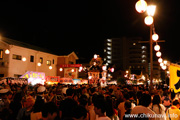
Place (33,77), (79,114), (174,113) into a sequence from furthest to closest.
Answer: (33,77) < (174,113) < (79,114)

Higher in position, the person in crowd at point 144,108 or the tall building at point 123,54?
the tall building at point 123,54

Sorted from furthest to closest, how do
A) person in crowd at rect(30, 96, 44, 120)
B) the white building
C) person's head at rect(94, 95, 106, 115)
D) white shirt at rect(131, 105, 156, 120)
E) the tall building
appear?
Answer: the tall building → the white building → person in crowd at rect(30, 96, 44, 120) → white shirt at rect(131, 105, 156, 120) → person's head at rect(94, 95, 106, 115)

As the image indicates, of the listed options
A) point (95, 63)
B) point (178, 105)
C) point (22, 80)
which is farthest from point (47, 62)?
point (178, 105)

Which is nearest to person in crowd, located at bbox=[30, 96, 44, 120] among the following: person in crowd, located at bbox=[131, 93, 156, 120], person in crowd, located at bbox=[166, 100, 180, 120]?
person in crowd, located at bbox=[131, 93, 156, 120]

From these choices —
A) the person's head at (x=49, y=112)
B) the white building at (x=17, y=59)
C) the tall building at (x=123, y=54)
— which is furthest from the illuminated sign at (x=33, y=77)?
the tall building at (x=123, y=54)

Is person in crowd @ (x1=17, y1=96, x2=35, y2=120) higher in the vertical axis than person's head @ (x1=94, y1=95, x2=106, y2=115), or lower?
lower

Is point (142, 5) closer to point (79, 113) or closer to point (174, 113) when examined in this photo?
point (174, 113)

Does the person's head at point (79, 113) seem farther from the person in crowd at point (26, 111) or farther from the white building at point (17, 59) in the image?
the white building at point (17, 59)

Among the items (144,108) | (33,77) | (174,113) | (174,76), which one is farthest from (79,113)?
(33,77)

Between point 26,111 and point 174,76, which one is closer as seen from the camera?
point 26,111

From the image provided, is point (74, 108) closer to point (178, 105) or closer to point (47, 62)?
point (178, 105)

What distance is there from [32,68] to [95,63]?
11.5m

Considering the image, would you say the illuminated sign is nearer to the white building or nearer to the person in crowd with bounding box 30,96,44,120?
the white building

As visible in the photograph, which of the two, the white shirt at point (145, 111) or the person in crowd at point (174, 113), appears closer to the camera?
the white shirt at point (145, 111)
